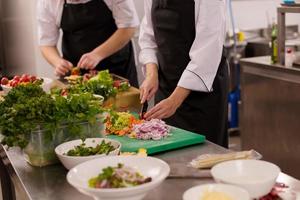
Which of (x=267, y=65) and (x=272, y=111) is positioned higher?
(x=267, y=65)

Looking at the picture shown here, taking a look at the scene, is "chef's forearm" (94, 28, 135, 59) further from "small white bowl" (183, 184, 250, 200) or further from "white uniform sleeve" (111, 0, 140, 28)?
"small white bowl" (183, 184, 250, 200)

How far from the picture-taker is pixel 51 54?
2975 mm

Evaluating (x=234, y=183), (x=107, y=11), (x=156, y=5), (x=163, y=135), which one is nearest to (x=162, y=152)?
(x=163, y=135)

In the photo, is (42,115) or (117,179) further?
(42,115)

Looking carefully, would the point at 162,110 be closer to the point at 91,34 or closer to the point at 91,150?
the point at 91,150

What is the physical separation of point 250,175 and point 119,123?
2.30 ft

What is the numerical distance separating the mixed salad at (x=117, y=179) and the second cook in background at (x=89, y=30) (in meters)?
1.65

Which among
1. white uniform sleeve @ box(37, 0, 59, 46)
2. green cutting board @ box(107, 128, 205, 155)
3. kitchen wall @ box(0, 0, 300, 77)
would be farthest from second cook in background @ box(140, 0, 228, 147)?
kitchen wall @ box(0, 0, 300, 77)

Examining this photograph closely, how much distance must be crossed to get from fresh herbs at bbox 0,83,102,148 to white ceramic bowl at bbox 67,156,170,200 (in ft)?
0.95

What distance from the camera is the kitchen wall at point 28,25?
381 centimetres

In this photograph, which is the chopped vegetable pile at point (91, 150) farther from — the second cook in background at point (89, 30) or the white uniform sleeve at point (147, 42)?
the second cook in background at point (89, 30)

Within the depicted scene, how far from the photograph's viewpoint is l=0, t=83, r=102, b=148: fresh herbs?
4.90 ft

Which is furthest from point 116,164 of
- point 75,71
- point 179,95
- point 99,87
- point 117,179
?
point 75,71

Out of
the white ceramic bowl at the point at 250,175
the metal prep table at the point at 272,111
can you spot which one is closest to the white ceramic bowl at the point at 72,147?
the white ceramic bowl at the point at 250,175
